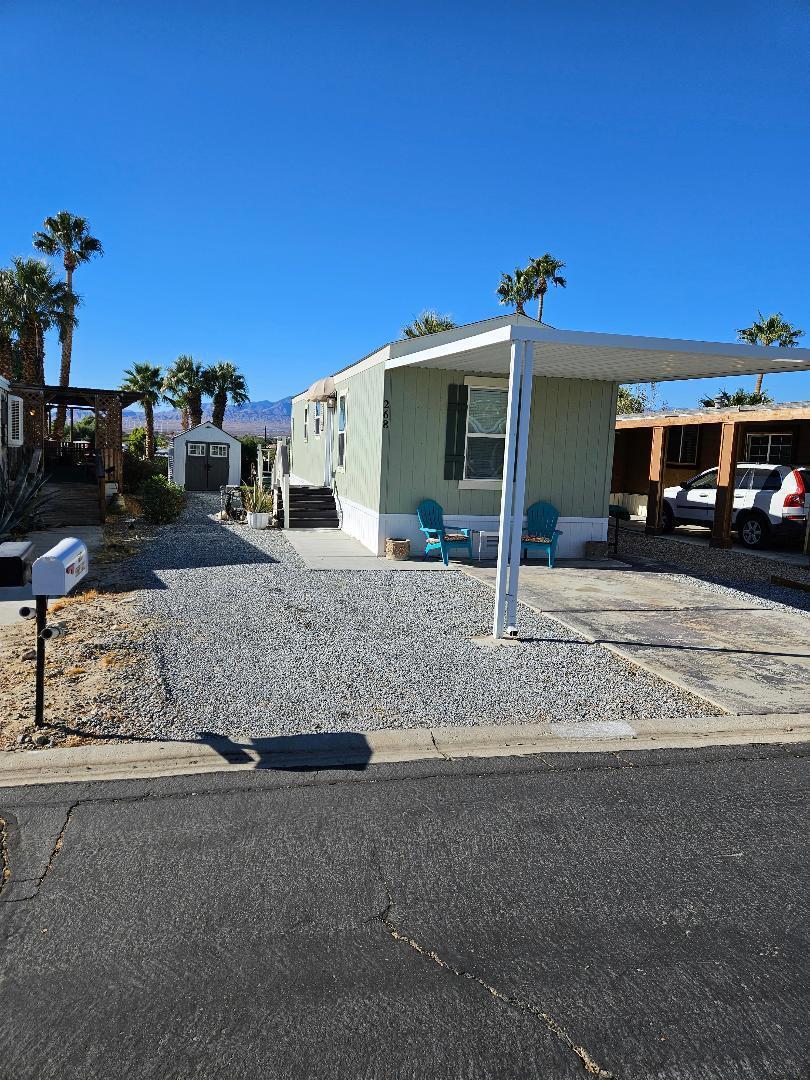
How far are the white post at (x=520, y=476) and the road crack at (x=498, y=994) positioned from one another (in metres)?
4.03

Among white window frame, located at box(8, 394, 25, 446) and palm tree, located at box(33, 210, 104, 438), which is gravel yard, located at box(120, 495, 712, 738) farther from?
palm tree, located at box(33, 210, 104, 438)

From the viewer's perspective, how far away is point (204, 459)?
28438 mm

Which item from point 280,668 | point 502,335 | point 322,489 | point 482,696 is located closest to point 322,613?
point 280,668

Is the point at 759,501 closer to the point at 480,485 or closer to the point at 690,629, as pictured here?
the point at 480,485

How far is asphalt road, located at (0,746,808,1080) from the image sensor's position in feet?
7.33

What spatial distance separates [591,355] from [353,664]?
15.5 ft

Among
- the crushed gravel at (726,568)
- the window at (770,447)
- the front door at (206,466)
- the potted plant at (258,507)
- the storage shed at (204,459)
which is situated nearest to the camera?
the crushed gravel at (726,568)

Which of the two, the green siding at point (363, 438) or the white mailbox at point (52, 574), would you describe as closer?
the white mailbox at point (52, 574)

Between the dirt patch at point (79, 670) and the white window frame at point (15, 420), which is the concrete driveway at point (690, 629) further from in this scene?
the white window frame at point (15, 420)

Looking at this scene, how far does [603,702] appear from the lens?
527 cm

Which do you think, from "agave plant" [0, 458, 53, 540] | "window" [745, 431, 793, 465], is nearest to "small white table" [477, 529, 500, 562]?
"agave plant" [0, 458, 53, 540]

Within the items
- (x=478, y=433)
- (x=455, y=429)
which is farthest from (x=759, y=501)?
(x=455, y=429)

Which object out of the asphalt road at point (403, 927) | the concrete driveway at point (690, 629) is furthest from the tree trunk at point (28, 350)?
the asphalt road at point (403, 927)

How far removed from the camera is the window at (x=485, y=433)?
36.5ft
